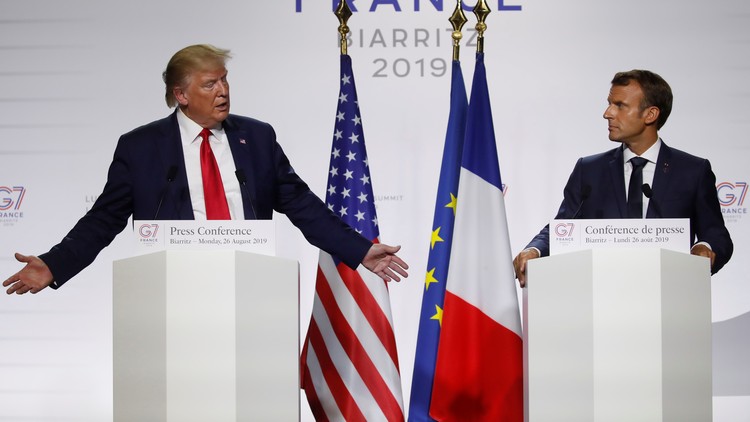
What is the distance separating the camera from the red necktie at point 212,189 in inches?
154

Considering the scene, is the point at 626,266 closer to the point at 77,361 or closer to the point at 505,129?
the point at 505,129

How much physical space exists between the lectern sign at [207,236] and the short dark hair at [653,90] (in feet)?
6.82

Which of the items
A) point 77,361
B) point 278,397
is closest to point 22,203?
point 77,361

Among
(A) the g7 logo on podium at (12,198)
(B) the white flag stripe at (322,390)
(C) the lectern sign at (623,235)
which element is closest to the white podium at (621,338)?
(C) the lectern sign at (623,235)

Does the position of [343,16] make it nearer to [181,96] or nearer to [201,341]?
[181,96]

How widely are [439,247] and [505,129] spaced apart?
3.83 ft

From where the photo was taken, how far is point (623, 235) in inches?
132

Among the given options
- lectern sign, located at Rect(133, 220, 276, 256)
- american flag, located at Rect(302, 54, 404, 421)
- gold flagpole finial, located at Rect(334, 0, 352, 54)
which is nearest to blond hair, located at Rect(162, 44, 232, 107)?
gold flagpole finial, located at Rect(334, 0, 352, 54)

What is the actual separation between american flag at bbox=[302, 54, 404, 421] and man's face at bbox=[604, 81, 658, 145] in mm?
1329

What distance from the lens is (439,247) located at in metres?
4.48

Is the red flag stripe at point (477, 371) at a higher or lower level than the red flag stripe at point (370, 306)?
lower

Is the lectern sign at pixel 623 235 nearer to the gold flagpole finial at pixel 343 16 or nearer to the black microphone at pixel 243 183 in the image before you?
the black microphone at pixel 243 183

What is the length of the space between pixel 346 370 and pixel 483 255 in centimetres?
92

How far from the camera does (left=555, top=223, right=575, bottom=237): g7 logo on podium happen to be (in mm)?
3383
